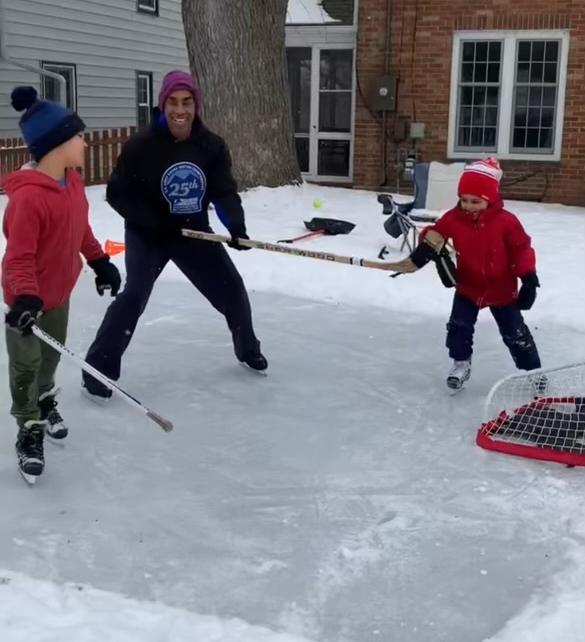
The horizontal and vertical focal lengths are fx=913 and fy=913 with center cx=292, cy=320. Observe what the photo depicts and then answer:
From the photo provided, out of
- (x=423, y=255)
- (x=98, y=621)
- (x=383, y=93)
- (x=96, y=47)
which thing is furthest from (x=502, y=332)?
(x=96, y=47)

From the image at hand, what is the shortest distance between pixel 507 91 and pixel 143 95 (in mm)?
9498

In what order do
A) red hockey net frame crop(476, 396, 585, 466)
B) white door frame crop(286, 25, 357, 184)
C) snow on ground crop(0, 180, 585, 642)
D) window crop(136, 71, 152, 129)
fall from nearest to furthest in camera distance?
snow on ground crop(0, 180, 585, 642)
red hockey net frame crop(476, 396, 585, 466)
white door frame crop(286, 25, 357, 184)
window crop(136, 71, 152, 129)

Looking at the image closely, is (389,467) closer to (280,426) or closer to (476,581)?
(280,426)

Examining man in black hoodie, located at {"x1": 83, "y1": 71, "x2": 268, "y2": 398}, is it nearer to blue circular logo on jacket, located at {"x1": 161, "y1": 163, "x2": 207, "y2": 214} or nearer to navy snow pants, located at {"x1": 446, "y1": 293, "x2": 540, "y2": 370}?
blue circular logo on jacket, located at {"x1": 161, "y1": 163, "x2": 207, "y2": 214}

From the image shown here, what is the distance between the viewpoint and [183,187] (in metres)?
4.92

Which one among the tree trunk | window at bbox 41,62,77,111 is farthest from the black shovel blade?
window at bbox 41,62,77,111

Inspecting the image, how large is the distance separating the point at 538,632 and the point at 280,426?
206cm

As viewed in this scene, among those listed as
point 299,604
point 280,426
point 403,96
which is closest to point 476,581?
point 299,604

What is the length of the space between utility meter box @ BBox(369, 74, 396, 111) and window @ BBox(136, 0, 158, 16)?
7549 mm

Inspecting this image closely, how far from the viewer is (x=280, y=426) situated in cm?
465

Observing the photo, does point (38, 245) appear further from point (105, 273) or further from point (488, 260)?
point (488, 260)

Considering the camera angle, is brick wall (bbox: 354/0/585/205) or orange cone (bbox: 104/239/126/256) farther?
brick wall (bbox: 354/0/585/205)

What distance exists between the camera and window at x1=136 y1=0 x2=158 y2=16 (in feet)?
62.6

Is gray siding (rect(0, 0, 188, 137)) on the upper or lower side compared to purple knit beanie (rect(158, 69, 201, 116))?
upper
